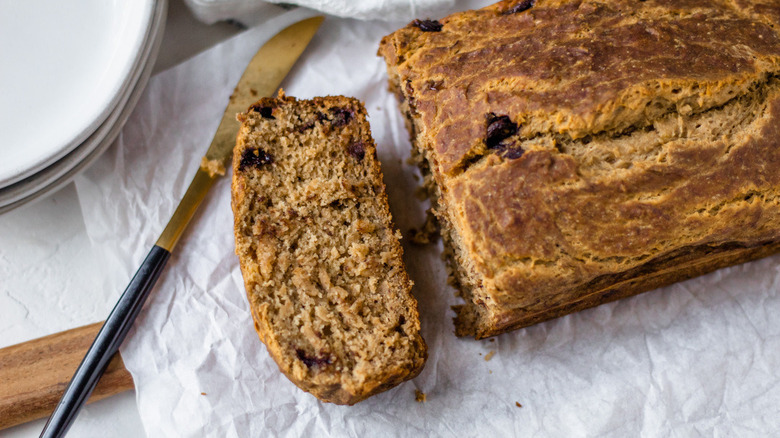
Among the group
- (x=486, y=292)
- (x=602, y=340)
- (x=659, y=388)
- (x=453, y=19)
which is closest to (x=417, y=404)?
(x=486, y=292)

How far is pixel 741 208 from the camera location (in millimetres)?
2406

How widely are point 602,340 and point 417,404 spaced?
105 centimetres

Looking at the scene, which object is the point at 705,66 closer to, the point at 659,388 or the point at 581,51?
the point at 581,51

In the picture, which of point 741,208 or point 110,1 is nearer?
point 741,208

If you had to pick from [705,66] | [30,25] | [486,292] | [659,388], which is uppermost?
[30,25]

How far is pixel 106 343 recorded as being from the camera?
2719 mm

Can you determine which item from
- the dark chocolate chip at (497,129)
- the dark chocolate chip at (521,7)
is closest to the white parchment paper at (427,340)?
the dark chocolate chip at (497,129)

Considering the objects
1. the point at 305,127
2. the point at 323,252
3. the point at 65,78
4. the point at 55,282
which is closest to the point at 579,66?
the point at 305,127

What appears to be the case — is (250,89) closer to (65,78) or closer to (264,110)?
(264,110)

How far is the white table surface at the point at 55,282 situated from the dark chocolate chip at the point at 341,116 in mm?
1519

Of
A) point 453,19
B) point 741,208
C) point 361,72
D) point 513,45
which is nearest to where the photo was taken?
point 741,208

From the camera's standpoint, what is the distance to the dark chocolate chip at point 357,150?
9.36 feet

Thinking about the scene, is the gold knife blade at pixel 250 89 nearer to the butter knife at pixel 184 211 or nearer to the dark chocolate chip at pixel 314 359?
the butter knife at pixel 184 211

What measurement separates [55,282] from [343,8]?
2.17 m
